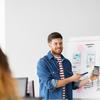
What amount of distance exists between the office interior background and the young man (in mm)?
683

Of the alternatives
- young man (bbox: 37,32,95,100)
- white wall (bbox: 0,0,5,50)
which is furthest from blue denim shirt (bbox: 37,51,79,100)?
white wall (bbox: 0,0,5,50)

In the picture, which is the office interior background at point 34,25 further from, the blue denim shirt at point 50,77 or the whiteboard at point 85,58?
the blue denim shirt at point 50,77

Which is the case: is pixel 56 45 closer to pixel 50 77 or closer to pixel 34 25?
pixel 50 77

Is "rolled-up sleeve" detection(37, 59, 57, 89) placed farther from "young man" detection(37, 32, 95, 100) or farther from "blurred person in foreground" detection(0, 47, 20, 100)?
"blurred person in foreground" detection(0, 47, 20, 100)

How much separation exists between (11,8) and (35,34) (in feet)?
1.51

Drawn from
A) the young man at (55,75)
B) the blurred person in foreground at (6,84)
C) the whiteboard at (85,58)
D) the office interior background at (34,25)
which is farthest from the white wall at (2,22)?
the blurred person in foreground at (6,84)

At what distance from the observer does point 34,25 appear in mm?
Answer: 3410

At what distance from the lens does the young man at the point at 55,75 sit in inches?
98.3

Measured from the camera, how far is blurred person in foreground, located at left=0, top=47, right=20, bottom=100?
319 mm

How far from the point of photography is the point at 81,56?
122 inches

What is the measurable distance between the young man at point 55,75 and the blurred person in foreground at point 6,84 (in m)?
2.16

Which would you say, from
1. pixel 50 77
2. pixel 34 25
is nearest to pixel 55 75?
pixel 50 77

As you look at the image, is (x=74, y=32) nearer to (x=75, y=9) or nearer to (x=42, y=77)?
(x=75, y=9)

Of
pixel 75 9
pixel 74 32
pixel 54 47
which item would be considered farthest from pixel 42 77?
pixel 75 9
